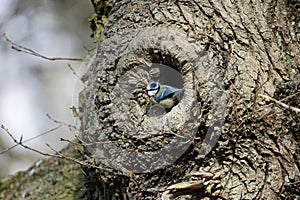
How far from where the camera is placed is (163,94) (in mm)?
1987

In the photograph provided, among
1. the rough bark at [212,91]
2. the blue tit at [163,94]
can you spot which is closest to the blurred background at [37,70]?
the rough bark at [212,91]

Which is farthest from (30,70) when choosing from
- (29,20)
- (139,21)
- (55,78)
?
(139,21)

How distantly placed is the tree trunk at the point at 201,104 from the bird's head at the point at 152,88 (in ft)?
0.08

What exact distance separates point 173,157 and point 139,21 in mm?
518

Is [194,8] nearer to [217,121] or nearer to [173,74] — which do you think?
[173,74]

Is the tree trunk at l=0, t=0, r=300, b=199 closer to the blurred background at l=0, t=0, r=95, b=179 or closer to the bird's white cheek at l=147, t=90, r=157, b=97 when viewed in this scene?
the bird's white cheek at l=147, t=90, r=157, b=97

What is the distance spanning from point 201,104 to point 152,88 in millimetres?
209

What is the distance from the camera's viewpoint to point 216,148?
193 centimetres


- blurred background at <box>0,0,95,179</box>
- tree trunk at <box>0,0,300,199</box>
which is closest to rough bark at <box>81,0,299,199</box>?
tree trunk at <box>0,0,300,199</box>

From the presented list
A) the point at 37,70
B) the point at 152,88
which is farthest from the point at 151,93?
the point at 37,70

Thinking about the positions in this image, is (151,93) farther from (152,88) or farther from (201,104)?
(201,104)

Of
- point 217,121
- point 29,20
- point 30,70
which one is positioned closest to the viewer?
point 217,121

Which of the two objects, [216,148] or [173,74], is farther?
[173,74]

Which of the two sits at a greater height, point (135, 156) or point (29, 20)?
point (29, 20)
